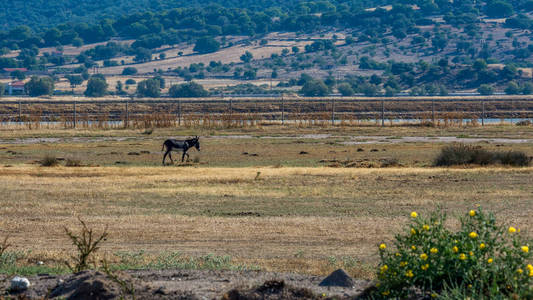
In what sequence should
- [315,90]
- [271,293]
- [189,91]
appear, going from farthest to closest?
[315,90] < [189,91] < [271,293]

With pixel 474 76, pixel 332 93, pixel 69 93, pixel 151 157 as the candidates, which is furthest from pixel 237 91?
pixel 151 157

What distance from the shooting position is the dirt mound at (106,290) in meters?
9.45

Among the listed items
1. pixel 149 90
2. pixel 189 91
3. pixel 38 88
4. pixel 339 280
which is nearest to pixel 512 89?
pixel 189 91

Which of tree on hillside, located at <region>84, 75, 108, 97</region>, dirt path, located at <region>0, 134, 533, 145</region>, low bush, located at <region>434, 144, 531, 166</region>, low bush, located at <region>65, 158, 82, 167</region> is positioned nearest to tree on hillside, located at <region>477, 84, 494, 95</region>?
tree on hillside, located at <region>84, 75, 108, 97</region>

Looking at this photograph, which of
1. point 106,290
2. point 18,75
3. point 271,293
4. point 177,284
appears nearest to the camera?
point 271,293

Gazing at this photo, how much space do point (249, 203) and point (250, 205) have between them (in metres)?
0.39

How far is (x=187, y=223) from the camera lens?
17234mm

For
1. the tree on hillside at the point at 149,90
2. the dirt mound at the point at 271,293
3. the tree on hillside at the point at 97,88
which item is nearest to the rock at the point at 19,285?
the dirt mound at the point at 271,293

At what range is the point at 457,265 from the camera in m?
8.64

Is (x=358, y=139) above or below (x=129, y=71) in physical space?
below

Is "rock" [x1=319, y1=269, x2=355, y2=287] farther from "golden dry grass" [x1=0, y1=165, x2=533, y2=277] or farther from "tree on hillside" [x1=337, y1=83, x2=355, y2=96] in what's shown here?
"tree on hillside" [x1=337, y1=83, x2=355, y2=96]

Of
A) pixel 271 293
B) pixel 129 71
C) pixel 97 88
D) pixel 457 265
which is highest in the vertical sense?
pixel 129 71

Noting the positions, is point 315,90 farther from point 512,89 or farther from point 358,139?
point 358,139

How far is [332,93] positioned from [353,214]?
12547 cm
